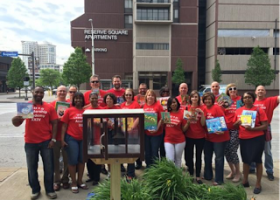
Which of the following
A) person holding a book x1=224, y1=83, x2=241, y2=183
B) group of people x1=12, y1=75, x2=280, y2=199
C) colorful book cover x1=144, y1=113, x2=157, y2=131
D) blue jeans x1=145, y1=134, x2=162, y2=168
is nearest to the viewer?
group of people x1=12, y1=75, x2=280, y2=199

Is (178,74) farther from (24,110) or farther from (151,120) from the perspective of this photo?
(24,110)

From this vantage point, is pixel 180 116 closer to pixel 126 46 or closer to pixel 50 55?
pixel 126 46

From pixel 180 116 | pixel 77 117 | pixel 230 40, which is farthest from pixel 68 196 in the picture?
pixel 230 40

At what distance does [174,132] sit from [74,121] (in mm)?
1736

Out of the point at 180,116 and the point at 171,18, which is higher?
the point at 171,18

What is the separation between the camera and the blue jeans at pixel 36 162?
11.8ft

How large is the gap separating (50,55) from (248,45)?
18427 cm

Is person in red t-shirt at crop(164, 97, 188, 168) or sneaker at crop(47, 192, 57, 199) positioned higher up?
person in red t-shirt at crop(164, 97, 188, 168)

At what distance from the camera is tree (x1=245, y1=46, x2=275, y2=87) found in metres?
31.0

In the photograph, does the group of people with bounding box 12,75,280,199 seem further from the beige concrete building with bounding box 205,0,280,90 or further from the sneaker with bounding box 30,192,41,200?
the beige concrete building with bounding box 205,0,280,90

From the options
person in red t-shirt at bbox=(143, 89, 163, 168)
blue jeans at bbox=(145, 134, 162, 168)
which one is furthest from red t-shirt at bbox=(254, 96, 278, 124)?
blue jeans at bbox=(145, 134, 162, 168)

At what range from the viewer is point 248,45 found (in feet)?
Result: 114

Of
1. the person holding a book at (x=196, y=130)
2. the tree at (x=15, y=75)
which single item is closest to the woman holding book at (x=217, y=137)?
the person holding a book at (x=196, y=130)

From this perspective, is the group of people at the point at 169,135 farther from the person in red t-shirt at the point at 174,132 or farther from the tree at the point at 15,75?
the tree at the point at 15,75
